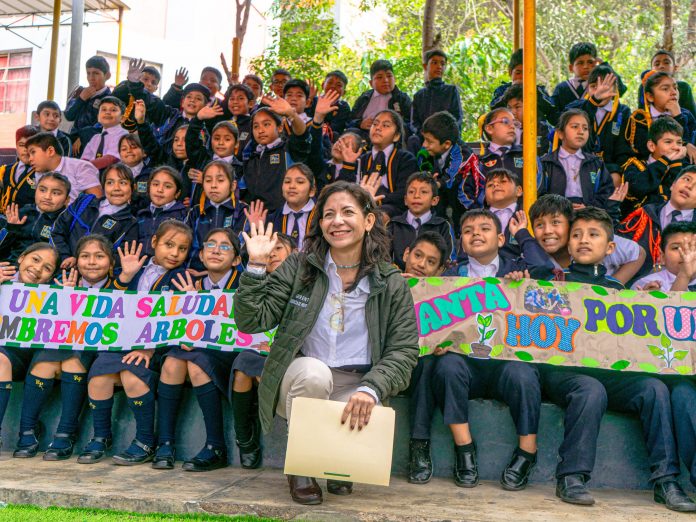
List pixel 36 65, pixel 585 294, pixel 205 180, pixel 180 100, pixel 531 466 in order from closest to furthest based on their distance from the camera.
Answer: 1. pixel 531 466
2. pixel 585 294
3. pixel 205 180
4. pixel 180 100
5. pixel 36 65

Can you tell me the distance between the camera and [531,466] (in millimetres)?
4086

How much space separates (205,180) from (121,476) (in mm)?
2936

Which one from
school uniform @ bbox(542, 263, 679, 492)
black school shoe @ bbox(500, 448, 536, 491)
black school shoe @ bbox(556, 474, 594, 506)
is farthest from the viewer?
black school shoe @ bbox(500, 448, 536, 491)

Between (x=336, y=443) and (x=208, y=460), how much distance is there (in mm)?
1234

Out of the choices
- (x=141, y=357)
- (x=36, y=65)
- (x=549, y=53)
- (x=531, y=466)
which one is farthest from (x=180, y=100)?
(x=36, y=65)

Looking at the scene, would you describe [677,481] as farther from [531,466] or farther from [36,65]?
[36,65]

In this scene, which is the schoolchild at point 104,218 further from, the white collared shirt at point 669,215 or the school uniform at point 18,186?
the white collared shirt at point 669,215

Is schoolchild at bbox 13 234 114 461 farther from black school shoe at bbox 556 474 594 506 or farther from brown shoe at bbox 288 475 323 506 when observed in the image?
black school shoe at bbox 556 474 594 506

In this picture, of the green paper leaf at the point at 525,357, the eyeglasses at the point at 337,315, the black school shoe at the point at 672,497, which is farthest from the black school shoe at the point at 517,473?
the eyeglasses at the point at 337,315

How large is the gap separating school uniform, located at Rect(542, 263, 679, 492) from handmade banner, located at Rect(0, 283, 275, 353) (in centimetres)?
172

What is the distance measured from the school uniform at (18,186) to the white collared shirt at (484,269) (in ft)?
15.6

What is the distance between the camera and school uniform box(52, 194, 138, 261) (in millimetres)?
6508

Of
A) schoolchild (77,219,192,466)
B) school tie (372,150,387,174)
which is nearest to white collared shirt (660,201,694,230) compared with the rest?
school tie (372,150,387,174)

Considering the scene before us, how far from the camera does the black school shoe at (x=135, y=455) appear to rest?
4441 millimetres
